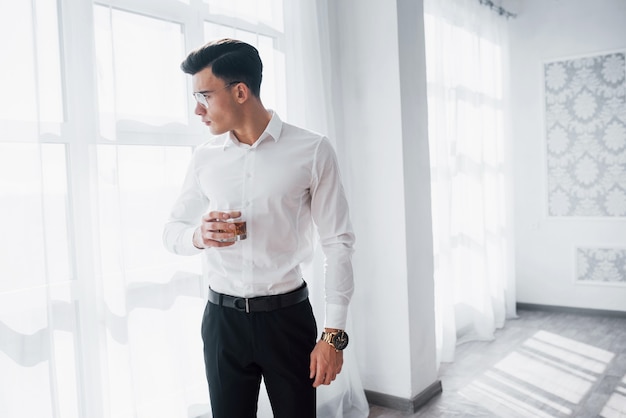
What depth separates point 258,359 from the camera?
1641 mm

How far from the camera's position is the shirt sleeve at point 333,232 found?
1644 millimetres

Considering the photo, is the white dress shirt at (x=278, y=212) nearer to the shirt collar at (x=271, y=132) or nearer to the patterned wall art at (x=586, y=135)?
the shirt collar at (x=271, y=132)

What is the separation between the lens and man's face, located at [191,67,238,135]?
163 cm

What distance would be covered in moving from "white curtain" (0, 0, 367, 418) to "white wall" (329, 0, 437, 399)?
76 centimetres

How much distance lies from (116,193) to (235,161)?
0.64 m

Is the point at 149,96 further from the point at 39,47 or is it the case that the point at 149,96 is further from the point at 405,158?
the point at 405,158

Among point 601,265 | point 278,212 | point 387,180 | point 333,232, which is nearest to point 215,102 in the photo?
point 278,212

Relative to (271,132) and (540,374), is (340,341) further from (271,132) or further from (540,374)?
(540,374)

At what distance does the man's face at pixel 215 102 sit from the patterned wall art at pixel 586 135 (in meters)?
4.35

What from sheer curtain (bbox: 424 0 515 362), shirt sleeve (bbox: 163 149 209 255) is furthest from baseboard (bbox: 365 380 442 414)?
shirt sleeve (bbox: 163 149 209 255)

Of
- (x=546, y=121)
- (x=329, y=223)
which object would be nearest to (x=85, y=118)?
(x=329, y=223)

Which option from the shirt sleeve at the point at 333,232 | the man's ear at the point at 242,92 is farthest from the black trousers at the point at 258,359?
the man's ear at the point at 242,92

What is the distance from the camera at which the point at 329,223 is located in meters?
1.67

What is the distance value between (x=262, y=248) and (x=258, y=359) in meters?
0.30
